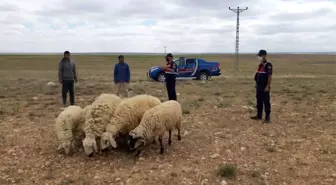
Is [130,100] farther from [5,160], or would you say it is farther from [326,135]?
[326,135]

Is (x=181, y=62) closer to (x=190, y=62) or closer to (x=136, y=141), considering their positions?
(x=190, y=62)

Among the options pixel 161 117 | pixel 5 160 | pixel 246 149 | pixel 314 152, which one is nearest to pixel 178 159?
pixel 161 117

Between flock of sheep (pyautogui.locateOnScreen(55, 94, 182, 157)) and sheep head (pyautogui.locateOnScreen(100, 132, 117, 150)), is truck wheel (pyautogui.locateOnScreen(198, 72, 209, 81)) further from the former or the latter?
sheep head (pyautogui.locateOnScreen(100, 132, 117, 150))

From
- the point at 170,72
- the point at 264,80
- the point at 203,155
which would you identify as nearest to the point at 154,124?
the point at 203,155

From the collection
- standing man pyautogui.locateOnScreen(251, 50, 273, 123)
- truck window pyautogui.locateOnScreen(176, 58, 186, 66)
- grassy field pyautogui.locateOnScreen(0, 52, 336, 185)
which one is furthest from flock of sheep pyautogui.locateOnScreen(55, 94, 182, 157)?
truck window pyautogui.locateOnScreen(176, 58, 186, 66)

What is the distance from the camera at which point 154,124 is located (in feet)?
27.7

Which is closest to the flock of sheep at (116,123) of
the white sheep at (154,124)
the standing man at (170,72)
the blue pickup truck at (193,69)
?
the white sheep at (154,124)

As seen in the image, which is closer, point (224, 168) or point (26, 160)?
point (224, 168)

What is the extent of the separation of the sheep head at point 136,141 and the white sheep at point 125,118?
→ 406mm

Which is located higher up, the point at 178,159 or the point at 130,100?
the point at 130,100

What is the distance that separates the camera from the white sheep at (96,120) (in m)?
8.06

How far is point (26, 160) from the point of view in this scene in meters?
8.16

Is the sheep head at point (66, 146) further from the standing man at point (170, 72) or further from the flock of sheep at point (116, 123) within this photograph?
the standing man at point (170, 72)

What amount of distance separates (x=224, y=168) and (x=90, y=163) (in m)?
2.98
